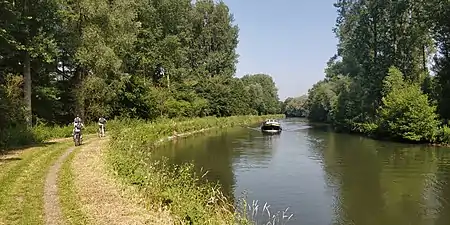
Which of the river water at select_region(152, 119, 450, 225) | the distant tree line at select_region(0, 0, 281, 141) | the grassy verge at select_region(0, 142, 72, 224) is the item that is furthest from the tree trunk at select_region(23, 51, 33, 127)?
the river water at select_region(152, 119, 450, 225)

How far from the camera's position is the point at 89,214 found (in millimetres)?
9828

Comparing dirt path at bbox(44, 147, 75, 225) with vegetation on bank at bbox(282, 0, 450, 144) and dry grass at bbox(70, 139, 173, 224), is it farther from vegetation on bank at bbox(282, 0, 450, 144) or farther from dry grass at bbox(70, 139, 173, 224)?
vegetation on bank at bbox(282, 0, 450, 144)

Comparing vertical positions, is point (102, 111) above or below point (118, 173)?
above

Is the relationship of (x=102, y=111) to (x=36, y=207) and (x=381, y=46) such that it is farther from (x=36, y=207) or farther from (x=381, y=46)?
(x=381, y=46)

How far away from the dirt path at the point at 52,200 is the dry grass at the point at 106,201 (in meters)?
0.58

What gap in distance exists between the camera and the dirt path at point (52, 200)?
30.0ft

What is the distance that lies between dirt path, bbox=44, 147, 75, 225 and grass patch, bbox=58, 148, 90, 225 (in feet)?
0.37

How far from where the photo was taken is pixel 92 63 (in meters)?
34.0

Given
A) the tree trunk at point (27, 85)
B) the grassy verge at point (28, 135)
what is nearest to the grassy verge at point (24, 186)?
the grassy verge at point (28, 135)

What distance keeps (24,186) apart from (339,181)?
14742 millimetres

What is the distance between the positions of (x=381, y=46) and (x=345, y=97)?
1351 centimetres

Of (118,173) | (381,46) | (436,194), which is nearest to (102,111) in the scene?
(118,173)

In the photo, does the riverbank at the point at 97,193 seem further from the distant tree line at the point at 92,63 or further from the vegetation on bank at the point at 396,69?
the vegetation on bank at the point at 396,69

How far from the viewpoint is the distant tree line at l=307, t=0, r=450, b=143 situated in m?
40.7
